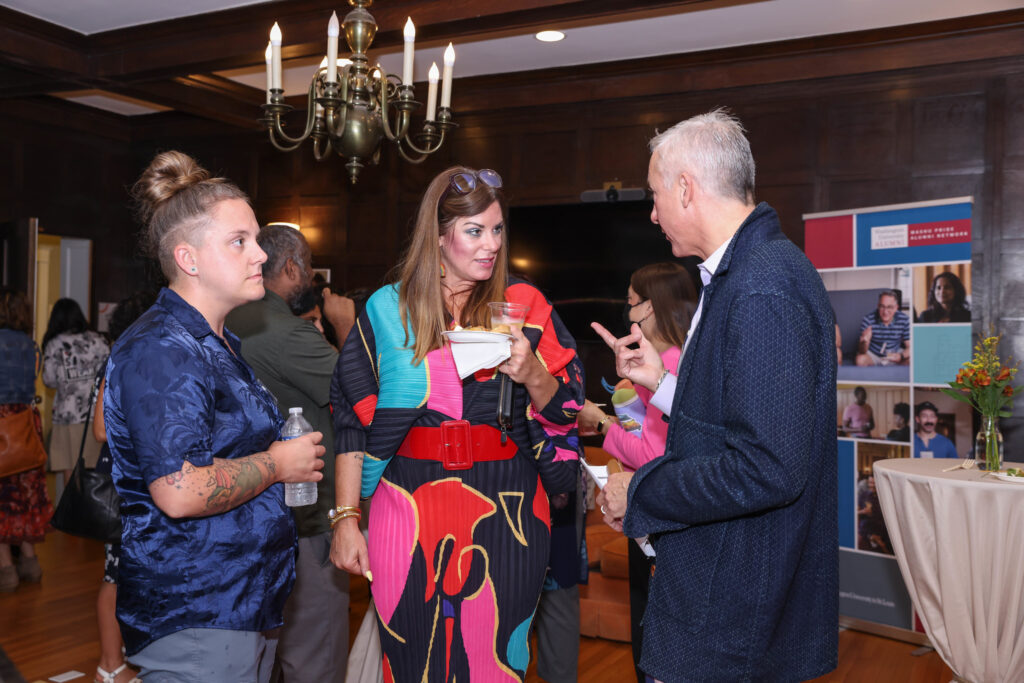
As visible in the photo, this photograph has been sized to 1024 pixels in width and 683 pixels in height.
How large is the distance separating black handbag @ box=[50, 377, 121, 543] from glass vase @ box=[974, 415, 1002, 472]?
11.6ft

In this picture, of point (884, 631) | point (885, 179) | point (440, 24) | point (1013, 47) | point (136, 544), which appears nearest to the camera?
point (136, 544)

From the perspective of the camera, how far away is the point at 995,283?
5.27m

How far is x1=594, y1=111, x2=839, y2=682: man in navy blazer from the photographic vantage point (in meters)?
1.40

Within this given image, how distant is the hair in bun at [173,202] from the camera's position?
1.78 m

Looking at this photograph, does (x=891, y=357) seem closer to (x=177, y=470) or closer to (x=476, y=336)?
(x=476, y=336)

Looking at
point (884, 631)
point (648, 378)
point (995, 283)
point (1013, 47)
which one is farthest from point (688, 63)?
point (648, 378)

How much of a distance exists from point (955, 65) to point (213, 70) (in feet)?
16.4

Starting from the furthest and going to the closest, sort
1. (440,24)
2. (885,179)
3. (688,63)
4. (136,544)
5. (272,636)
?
(688,63)
(885,179)
(440,24)
(272,636)
(136,544)

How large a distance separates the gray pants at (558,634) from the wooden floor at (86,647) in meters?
0.34

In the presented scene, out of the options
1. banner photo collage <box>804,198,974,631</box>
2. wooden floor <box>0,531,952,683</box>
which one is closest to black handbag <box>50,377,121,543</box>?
wooden floor <box>0,531,952,683</box>

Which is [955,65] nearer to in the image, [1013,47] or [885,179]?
[1013,47]

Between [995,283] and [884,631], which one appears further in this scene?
[995,283]

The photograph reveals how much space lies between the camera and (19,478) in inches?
192

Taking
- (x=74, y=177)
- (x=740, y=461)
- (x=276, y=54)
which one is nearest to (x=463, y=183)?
(x=740, y=461)
